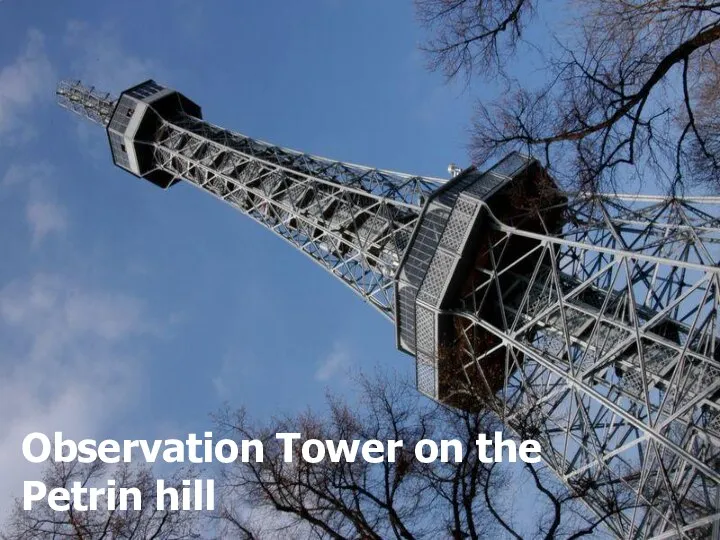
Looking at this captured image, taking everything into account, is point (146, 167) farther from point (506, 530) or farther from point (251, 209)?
point (506, 530)

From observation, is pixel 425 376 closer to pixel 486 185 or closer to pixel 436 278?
pixel 436 278

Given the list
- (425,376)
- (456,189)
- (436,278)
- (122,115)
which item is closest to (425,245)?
(436,278)

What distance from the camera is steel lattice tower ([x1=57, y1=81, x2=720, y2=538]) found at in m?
14.7

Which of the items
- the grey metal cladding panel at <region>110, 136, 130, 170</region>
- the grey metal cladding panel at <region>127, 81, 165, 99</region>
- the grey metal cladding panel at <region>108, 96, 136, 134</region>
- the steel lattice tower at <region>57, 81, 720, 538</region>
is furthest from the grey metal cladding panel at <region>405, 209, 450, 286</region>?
the grey metal cladding panel at <region>110, 136, 130, 170</region>

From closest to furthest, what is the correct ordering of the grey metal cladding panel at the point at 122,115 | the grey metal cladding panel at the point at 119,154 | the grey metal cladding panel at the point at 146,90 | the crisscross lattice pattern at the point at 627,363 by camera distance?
the crisscross lattice pattern at the point at 627,363 → the grey metal cladding panel at the point at 122,115 → the grey metal cladding panel at the point at 146,90 → the grey metal cladding panel at the point at 119,154

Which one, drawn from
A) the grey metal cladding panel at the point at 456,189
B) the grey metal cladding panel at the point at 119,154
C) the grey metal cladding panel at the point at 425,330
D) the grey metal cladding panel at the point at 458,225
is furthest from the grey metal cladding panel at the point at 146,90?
the grey metal cladding panel at the point at 425,330

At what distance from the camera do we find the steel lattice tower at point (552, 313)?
14688 millimetres

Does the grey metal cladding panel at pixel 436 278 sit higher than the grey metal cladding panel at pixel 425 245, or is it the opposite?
the grey metal cladding panel at pixel 425 245

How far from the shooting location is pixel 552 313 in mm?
21203

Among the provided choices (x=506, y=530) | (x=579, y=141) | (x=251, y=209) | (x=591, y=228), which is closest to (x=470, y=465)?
(x=506, y=530)

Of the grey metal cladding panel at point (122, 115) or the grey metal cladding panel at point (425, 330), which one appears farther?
the grey metal cladding panel at point (122, 115)

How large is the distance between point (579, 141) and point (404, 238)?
14717 mm

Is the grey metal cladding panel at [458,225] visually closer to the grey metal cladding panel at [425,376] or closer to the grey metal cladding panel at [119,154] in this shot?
the grey metal cladding panel at [425,376]

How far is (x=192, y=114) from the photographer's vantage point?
1982 inches
